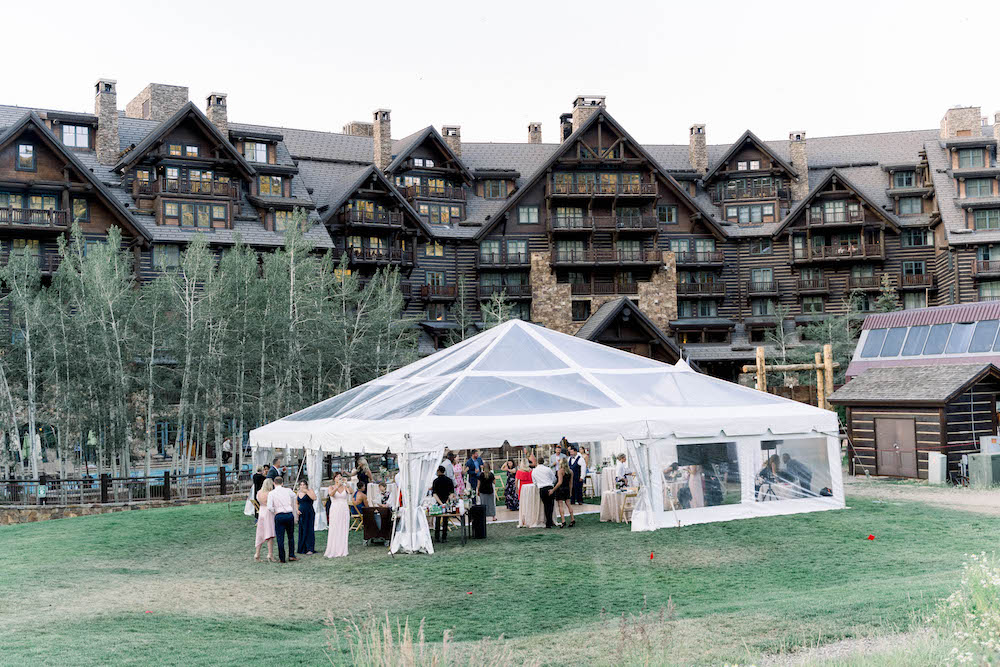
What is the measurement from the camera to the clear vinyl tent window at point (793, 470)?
20.6m

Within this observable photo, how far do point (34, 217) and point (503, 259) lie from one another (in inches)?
965

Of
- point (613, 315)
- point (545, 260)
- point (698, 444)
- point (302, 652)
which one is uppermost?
point (545, 260)

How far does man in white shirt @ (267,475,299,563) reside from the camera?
55.2 ft

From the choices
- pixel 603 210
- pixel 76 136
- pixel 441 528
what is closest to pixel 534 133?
pixel 603 210

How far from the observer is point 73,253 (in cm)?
3694

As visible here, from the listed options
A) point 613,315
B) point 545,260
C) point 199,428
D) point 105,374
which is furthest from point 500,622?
A: point 545,260

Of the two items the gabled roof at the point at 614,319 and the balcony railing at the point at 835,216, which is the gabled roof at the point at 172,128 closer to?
the gabled roof at the point at 614,319

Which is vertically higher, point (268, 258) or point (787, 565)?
point (268, 258)

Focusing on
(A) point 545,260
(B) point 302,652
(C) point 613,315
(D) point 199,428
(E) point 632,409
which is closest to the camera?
(B) point 302,652

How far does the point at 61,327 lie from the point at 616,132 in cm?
3429

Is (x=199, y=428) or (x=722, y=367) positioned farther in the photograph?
(x=722, y=367)

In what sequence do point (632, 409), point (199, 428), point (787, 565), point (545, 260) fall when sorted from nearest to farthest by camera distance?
point (787, 565) < point (632, 409) < point (199, 428) < point (545, 260)

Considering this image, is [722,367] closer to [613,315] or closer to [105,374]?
[613,315]

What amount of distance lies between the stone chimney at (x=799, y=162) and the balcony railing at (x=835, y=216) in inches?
104
